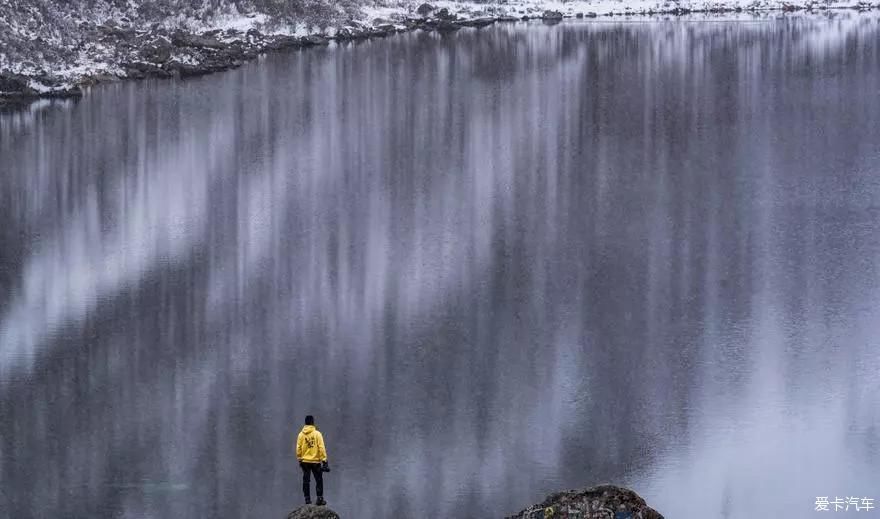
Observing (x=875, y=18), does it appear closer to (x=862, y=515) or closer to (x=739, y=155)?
(x=739, y=155)

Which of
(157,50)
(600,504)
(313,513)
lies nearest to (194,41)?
(157,50)

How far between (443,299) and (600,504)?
16892 millimetres

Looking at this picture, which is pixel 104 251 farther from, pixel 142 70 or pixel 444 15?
Answer: pixel 444 15

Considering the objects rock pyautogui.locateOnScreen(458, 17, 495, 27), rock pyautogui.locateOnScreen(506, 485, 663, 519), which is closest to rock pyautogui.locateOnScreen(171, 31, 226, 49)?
rock pyautogui.locateOnScreen(458, 17, 495, 27)

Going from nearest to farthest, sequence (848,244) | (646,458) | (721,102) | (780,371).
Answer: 1. (646,458)
2. (780,371)
3. (848,244)
4. (721,102)

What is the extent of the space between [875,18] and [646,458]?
71.5 meters

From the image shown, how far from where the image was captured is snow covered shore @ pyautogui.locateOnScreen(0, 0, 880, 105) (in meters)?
72.3

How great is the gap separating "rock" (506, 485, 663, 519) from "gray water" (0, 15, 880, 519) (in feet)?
15.1

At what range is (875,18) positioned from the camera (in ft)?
304

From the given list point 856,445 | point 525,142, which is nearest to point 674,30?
point 525,142

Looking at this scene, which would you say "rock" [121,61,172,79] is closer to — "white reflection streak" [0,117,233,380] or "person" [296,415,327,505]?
"white reflection streak" [0,117,233,380]

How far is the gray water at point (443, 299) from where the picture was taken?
27.1 meters

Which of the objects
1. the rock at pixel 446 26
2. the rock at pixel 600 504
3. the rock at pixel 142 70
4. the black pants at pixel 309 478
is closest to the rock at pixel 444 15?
the rock at pixel 446 26

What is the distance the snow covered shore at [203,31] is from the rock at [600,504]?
52.7 m
